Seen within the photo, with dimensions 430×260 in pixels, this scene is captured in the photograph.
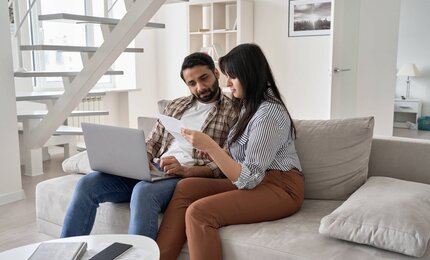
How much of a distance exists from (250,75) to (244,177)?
0.43 metres

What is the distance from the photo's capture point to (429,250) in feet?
4.97

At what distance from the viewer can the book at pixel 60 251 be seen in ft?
4.38

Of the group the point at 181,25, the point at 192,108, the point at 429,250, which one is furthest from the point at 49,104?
the point at 429,250

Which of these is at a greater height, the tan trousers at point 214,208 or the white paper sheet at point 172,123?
the white paper sheet at point 172,123

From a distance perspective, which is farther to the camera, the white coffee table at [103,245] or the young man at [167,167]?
the young man at [167,167]

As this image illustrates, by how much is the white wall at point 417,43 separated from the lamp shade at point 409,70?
19 centimetres

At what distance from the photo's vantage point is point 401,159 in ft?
6.79

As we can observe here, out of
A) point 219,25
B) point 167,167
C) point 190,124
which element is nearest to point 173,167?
point 167,167

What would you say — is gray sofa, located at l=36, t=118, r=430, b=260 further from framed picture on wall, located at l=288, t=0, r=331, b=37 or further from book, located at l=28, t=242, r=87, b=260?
framed picture on wall, located at l=288, t=0, r=331, b=37

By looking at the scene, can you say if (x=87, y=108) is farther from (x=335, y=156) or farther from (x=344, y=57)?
(x=335, y=156)

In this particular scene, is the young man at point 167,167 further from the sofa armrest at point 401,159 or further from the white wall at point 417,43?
the white wall at point 417,43

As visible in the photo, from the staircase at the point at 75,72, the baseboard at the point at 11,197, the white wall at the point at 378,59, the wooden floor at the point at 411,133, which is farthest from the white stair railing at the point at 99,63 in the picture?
the wooden floor at the point at 411,133

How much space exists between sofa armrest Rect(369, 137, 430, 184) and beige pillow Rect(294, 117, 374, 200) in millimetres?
115

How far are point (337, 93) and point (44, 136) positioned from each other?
2.72 meters
